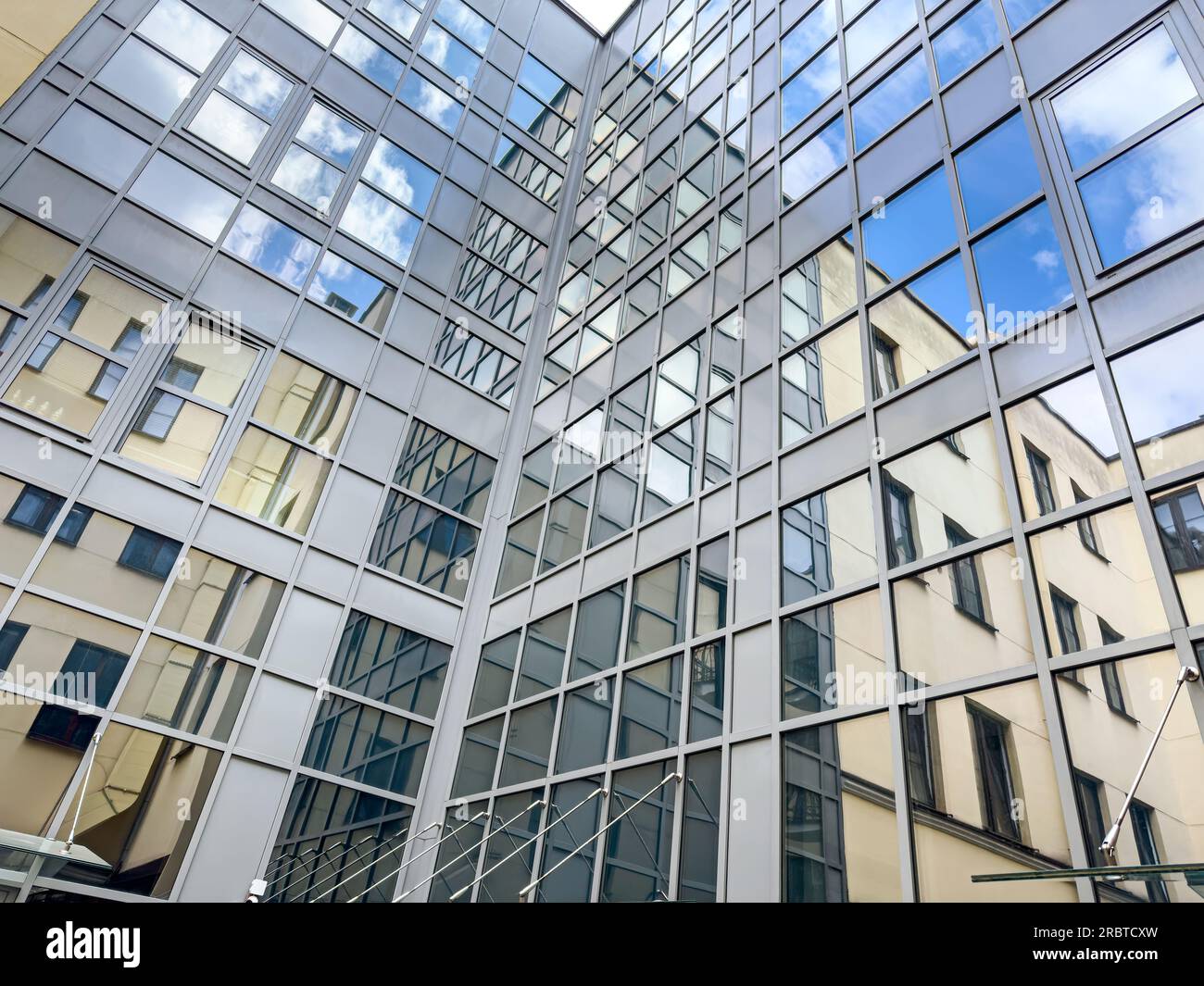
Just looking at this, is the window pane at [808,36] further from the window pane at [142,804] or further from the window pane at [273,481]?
the window pane at [142,804]

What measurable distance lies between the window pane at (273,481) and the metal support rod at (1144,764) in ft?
48.4

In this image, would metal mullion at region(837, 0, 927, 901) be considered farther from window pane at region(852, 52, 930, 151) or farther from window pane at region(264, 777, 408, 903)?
window pane at region(264, 777, 408, 903)

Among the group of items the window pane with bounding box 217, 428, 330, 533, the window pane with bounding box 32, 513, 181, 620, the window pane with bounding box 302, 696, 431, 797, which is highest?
the window pane with bounding box 217, 428, 330, 533

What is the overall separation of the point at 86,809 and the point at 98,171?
499 inches

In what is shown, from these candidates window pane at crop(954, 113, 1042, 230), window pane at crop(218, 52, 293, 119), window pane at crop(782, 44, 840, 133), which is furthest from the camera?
window pane at crop(218, 52, 293, 119)

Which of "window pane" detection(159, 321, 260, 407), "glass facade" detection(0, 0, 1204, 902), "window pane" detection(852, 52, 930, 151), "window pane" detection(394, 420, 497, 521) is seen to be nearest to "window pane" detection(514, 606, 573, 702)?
"glass facade" detection(0, 0, 1204, 902)

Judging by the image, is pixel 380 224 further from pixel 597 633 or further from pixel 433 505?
pixel 597 633

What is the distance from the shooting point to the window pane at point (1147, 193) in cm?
1015

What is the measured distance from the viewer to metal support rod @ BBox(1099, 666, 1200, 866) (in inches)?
304

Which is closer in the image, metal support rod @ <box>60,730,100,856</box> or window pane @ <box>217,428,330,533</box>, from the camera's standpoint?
metal support rod @ <box>60,730,100,856</box>

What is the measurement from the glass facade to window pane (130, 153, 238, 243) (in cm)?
13

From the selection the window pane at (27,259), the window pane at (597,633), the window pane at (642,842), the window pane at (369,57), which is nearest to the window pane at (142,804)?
the window pane at (597,633)

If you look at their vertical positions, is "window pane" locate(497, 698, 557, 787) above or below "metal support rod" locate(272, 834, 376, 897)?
above
